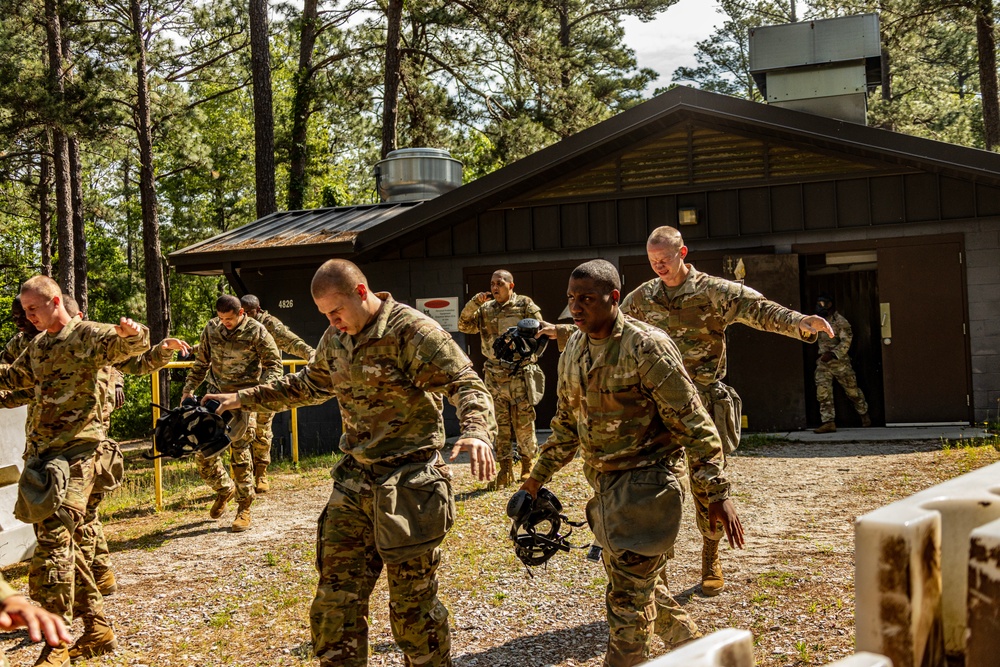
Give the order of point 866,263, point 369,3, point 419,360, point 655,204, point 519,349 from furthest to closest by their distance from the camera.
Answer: point 369,3 → point 866,263 → point 655,204 → point 519,349 → point 419,360

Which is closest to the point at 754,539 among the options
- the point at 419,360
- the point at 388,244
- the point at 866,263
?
the point at 419,360

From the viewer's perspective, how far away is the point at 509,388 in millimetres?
9828

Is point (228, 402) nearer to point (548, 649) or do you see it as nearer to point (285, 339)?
point (548, 649)

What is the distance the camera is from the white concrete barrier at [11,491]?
24.2 ft

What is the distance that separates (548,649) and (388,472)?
1710 mm

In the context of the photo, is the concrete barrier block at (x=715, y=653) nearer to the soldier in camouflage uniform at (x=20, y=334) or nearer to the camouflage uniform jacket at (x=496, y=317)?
the soldier in camouflage uniform at (x=20, y=334)

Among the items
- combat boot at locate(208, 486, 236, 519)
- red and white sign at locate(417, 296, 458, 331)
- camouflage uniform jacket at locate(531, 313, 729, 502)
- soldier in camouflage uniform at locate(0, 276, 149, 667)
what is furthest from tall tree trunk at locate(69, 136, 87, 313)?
camouflage uniform jacket at locate(531, 313, 729, 502)

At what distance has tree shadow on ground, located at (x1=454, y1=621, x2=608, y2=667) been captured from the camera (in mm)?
5008

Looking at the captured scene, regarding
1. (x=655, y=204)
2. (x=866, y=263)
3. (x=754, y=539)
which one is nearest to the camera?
(x=754, y=539)

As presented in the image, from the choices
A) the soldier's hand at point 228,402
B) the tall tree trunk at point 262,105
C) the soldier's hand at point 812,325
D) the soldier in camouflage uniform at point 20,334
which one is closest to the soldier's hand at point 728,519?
the soldier's hand at point 812,325

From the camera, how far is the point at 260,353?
29.9ft

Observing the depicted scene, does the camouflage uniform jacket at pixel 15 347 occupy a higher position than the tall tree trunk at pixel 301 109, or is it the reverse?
the tall tree trunk at pixel 301 109

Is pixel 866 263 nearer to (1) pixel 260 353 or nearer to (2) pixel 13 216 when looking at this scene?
(1) pixel 260 353

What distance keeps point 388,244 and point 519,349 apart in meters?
8.89
